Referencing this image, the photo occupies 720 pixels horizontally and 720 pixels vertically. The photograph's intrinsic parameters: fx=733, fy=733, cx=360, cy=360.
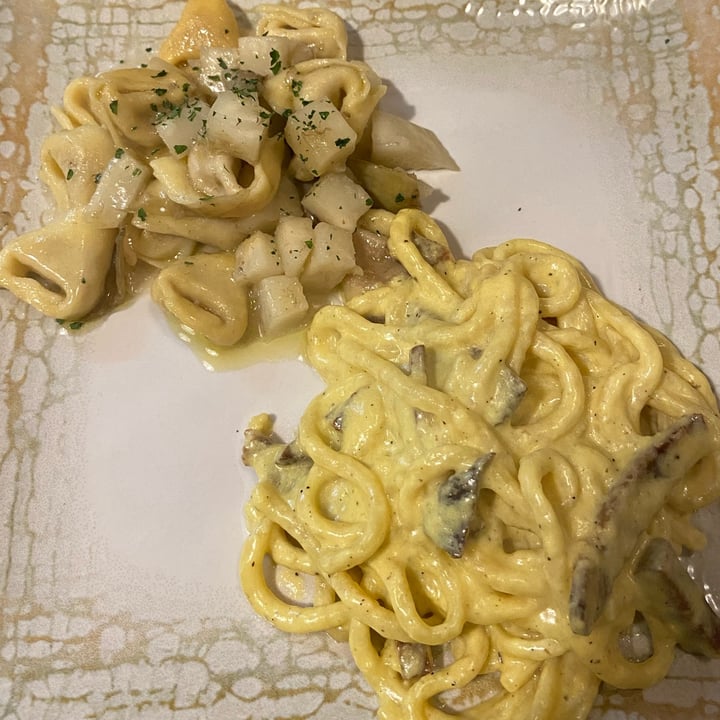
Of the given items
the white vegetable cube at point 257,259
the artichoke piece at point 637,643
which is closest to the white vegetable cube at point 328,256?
the white vegetable cube at point 257,259

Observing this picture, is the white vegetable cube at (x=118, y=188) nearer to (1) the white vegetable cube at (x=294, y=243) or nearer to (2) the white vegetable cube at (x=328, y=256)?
(1) the white vegetable cube at (x=294, y=243)

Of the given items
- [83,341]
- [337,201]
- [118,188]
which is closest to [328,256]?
[337,201]

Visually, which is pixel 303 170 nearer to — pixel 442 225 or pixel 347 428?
pixel 442 225

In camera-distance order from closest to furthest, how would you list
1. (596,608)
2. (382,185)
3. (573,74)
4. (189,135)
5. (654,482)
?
(596,608)
(654,482)
(189,135)
(382,185)
(573,74)

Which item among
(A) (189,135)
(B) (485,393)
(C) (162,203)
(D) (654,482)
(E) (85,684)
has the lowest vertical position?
(E) (85,684)

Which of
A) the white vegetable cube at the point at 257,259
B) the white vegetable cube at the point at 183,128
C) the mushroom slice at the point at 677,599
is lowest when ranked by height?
the mushroom slice at the point at 677,599

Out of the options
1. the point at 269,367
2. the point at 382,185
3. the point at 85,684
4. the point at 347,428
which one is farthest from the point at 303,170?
the point at 85,684

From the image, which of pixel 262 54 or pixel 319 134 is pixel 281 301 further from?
pixel 262 54
